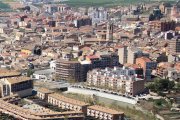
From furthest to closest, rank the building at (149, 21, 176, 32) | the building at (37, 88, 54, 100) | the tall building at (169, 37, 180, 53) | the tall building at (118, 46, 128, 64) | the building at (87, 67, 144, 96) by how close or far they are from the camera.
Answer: the building at (149, 21, 176, 32), the tall building at (169, 37, 180, 53), the tall building at (118, 46, 128, 64), the building at (87, 67, 144, 96), the building at (37, 88, 54, 100)

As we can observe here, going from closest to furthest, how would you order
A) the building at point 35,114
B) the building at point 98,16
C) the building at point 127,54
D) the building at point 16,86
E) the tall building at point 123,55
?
the building at point 35,114
the building at point 16,86
the building at point 127,54
the tall building at point 123,55
the building at point 98,16

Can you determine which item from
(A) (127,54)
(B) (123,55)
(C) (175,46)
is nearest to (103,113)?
(B) (123,55)

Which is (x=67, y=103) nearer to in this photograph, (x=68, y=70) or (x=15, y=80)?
(x=15, y=80)

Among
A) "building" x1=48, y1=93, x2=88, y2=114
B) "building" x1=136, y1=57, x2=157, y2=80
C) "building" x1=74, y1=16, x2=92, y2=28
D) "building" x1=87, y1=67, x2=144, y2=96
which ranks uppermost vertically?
"building" x1=74, y1=16, x2=92, y2=28

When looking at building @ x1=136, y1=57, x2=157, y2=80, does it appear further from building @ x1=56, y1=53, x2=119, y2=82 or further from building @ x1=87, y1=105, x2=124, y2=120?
building @ x1=87, y1=105, x2=124, y2=120

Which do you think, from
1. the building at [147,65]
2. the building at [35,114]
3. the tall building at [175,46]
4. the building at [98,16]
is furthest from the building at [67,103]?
the building at [98,16]

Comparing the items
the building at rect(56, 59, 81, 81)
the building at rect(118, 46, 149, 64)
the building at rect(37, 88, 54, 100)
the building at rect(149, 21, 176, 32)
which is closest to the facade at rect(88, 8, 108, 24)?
the building at rect(149, 21, 176, 32)

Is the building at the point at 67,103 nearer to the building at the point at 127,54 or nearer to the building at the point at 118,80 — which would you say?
the building at the point at 118,80
